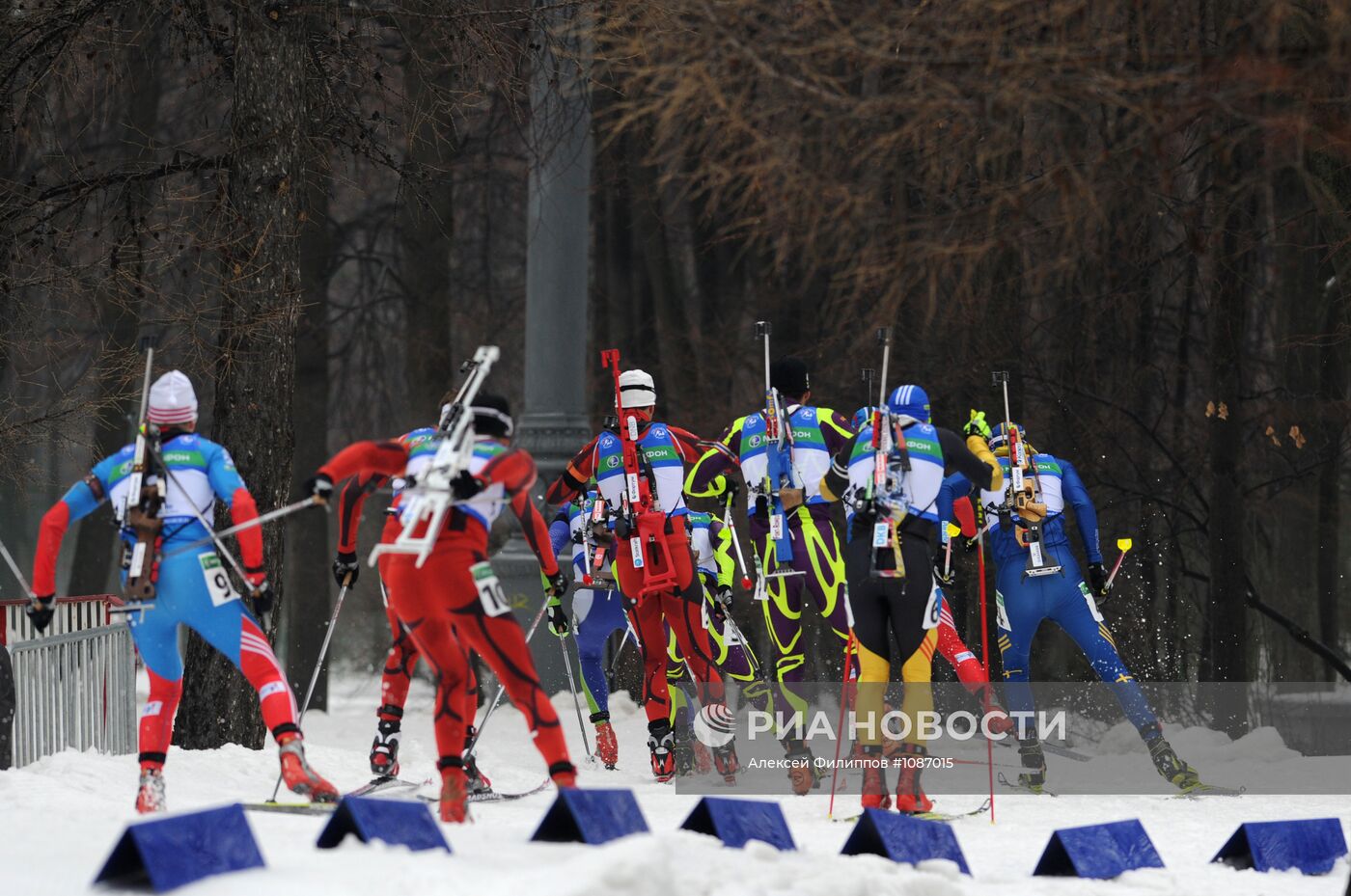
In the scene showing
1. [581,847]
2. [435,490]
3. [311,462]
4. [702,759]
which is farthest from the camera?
[311,462]

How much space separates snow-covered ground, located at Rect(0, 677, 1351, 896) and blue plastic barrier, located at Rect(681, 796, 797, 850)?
0.45 feet

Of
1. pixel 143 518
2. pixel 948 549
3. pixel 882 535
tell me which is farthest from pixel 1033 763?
pixel 143 518

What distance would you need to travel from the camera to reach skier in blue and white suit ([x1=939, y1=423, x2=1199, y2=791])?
10.9m

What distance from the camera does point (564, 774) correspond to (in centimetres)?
755

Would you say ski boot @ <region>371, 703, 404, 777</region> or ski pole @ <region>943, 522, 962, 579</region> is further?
ski pole @ <region>943, 522, 962, 579</region>

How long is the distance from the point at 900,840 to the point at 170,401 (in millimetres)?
3823

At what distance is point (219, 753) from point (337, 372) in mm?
12178

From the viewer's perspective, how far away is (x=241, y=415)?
38.2 feet

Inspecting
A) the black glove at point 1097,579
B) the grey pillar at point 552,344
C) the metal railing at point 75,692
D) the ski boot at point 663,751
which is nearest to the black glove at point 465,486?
the metal railing at point 75,692

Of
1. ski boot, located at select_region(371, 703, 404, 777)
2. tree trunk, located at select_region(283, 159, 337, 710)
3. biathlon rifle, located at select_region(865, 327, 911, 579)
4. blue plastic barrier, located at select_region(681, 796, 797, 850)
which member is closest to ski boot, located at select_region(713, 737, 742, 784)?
ski boot, located at select_region(371, 703, 404, 777)

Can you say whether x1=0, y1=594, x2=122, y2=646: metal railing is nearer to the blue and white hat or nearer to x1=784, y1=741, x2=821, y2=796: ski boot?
x1=784, y1=741, x2=821, y2=796: ski boot

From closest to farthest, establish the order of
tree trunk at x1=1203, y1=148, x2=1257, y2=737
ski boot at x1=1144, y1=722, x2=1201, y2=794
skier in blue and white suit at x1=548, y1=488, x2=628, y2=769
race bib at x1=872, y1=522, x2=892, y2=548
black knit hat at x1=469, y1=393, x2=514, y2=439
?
black knit hat at x1=469, y1=393, x2=514, y2=439
race bib at x1=872, y1=522, x2=892, y2=548
ski boot at x1=1144, y1=722, x2=1201, y2=794
skier in blue and white suit at x1=548, y1=488, x2=628, y2=769
tree trunk at x1=1203, y1=148, x2=1257, y2=737

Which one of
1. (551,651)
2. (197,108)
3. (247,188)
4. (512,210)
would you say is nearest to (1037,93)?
(247,188)

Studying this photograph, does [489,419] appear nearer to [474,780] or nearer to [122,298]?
[474,780]
